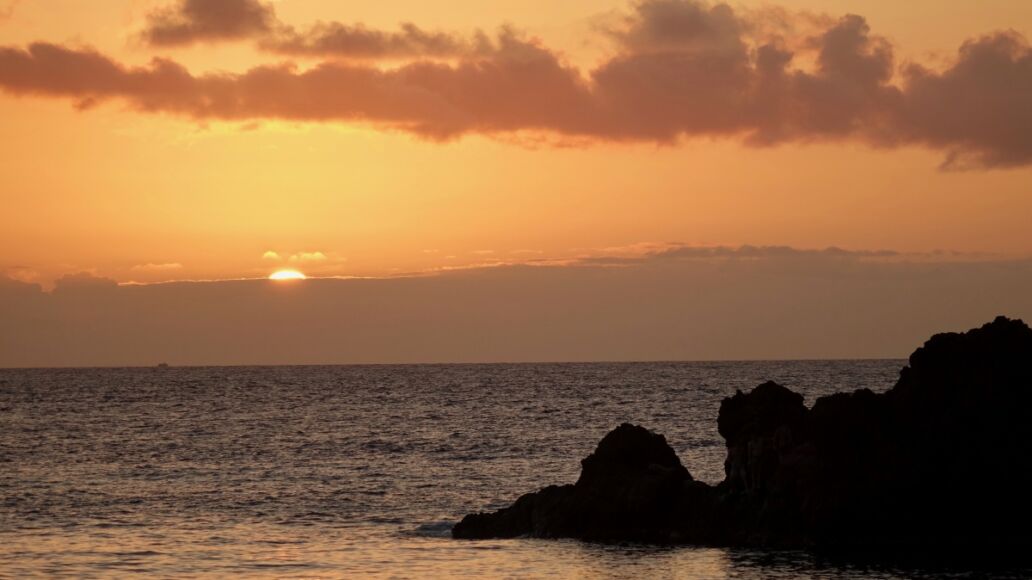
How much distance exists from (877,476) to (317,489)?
32299 millimetres

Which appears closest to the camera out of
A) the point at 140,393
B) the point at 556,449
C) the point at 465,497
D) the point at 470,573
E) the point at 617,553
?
the point at 470,573

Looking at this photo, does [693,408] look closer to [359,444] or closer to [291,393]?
[359,444]

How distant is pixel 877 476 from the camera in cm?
4509

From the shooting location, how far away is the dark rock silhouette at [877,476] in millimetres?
45031

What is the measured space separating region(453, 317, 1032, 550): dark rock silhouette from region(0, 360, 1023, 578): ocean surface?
2.22 m

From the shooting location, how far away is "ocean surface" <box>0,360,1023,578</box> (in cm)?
4347

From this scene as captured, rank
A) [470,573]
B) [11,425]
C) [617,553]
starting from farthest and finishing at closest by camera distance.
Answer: [11,425] < [617,553] < [470,573]

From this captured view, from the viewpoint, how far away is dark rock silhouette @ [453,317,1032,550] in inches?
1773

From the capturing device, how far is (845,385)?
197 meters

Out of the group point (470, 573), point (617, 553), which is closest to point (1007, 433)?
point (617, 553)

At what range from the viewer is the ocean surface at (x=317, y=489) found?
43469mm

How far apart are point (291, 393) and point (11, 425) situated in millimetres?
75322

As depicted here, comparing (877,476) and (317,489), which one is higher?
(877,476)

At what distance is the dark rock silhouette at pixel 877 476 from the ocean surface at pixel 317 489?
87.5 inches
